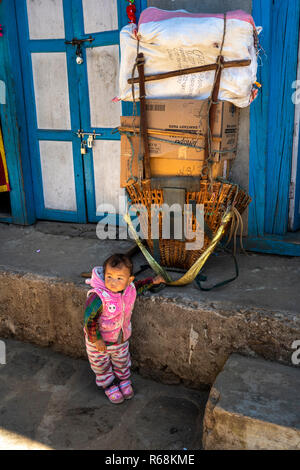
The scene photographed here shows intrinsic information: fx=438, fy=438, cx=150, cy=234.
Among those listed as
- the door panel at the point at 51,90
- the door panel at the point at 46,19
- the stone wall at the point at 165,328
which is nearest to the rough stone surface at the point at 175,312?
the stone wall at the point at 165,328

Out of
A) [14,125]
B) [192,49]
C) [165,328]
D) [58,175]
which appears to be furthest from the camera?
[58,175]

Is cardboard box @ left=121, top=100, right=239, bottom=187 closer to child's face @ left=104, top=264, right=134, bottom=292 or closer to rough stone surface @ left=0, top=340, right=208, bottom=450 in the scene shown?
child's face @ left=104, top=264, right=134, bottom=292

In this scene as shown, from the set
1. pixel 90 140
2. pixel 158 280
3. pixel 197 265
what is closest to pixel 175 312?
pixel 158 280

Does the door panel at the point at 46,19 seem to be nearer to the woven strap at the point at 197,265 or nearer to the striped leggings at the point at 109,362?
the woven strap at the point at 197,265

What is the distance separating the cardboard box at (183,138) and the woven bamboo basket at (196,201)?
0.41 feet

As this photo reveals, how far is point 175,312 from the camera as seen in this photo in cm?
292

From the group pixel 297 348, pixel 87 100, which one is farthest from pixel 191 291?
pixel 87 100

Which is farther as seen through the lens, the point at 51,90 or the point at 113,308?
the point at 51,90

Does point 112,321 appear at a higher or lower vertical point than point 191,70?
lower

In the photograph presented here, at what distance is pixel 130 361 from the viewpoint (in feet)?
10.2

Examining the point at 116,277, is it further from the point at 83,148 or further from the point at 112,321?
the point at 83,148

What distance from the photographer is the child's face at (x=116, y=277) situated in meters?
2.62

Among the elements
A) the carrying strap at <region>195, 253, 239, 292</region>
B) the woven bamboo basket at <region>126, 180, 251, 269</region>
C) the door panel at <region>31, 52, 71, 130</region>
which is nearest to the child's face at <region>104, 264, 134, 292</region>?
the carrying strap at <region>195, 253, 239, 292</region>

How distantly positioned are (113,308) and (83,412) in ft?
2.35
